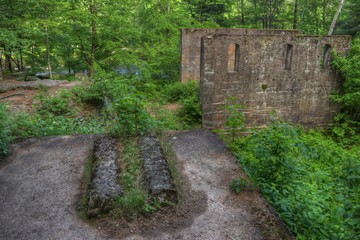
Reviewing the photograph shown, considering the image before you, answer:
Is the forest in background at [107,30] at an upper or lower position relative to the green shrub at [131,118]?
upper

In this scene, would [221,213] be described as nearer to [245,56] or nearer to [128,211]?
[128,211]

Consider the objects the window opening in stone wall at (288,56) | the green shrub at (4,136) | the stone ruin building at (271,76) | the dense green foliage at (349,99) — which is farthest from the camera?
the dense green foliage at (349,99)

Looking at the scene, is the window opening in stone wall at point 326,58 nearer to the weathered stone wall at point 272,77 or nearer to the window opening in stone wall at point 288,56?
the weathered stone wall at point 272,77

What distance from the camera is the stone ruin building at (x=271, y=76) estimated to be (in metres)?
7.86

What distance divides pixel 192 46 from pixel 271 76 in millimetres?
5208

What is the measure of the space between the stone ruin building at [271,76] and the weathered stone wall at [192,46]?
13.1 feet

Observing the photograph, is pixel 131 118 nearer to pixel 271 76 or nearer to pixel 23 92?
pixel 271 76

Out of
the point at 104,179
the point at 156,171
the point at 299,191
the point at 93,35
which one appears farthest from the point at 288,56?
the point at 93,35

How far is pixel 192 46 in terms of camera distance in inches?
510

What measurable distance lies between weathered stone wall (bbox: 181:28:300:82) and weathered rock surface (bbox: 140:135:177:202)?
8438 mm

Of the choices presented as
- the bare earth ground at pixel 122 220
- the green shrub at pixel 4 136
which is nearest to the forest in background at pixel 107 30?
the green shrub at pixel 4 136

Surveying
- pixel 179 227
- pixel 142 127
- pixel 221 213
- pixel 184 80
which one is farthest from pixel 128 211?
pixel 184 80

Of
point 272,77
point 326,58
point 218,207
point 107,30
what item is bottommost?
point 218,207

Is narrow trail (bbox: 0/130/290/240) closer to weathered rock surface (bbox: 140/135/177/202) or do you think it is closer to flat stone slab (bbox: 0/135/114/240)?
flat stone slab (bbox: 0/135/114/240)
